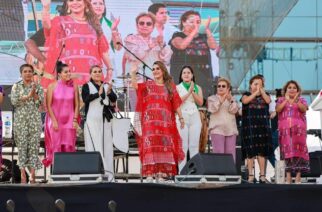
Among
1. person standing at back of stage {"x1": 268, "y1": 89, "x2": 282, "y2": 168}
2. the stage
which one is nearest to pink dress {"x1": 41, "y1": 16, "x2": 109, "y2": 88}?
person standing at back of stage {"x1": 268, "y1": 89, "x2": 282, "y2": 168}

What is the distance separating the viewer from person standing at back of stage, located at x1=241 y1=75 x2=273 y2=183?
27.3 ft

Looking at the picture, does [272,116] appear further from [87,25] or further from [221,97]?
[87,25]

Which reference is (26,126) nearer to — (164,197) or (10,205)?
(10,205)

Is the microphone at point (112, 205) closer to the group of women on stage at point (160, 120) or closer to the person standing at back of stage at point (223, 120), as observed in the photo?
the group of women on stage at point (160, 120)

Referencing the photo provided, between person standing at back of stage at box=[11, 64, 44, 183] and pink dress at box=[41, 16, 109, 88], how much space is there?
3.49 meters

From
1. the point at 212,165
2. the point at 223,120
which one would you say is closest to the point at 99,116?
the point at 223,120

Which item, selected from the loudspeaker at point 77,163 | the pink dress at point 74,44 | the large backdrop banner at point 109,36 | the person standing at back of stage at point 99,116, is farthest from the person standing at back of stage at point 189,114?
the pink dress at point 74,44

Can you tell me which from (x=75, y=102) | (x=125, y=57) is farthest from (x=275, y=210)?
(x=125, y=57)

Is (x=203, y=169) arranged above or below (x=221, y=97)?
below

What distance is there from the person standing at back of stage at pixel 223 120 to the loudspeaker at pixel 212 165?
1.61 metres

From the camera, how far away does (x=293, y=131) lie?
324 inches

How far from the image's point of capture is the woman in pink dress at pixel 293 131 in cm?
821

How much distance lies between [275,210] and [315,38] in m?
8.90

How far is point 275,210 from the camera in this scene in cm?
642
